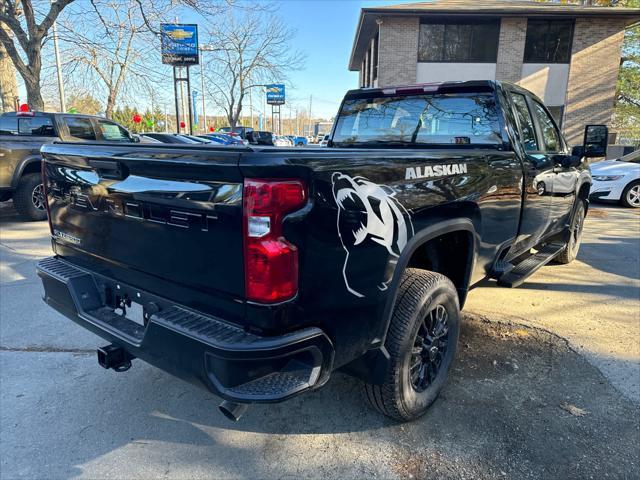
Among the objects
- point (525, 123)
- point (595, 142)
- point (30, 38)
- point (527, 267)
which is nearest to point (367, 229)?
point (525, 123)

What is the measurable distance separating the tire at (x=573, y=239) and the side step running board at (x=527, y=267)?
0.45 m

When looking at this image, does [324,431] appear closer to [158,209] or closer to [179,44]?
[158,209]

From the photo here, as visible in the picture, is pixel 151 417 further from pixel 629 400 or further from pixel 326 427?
pixel 629 400

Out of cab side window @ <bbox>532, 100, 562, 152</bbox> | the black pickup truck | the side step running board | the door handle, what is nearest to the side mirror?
cab side window @ <bbox>532, 100, 562, 152</bbox>

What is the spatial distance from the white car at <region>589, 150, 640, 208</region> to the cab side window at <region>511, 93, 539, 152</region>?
26.2 feet

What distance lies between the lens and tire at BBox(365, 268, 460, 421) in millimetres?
2326

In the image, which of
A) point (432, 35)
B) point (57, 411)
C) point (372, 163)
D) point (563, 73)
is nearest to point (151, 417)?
point (57, 411)

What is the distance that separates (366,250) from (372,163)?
1.30ft

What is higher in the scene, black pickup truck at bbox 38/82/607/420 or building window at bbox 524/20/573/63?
→ building window at bbox 524/20/573/63

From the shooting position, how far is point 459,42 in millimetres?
19812

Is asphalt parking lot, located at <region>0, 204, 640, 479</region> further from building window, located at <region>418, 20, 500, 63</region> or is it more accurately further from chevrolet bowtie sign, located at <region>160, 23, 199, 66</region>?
building window, located at <region>418, 20, 500, 63</region>

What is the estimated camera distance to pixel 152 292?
219 centimetres

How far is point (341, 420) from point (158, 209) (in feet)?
5.32

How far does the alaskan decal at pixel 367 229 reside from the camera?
1858 mm
